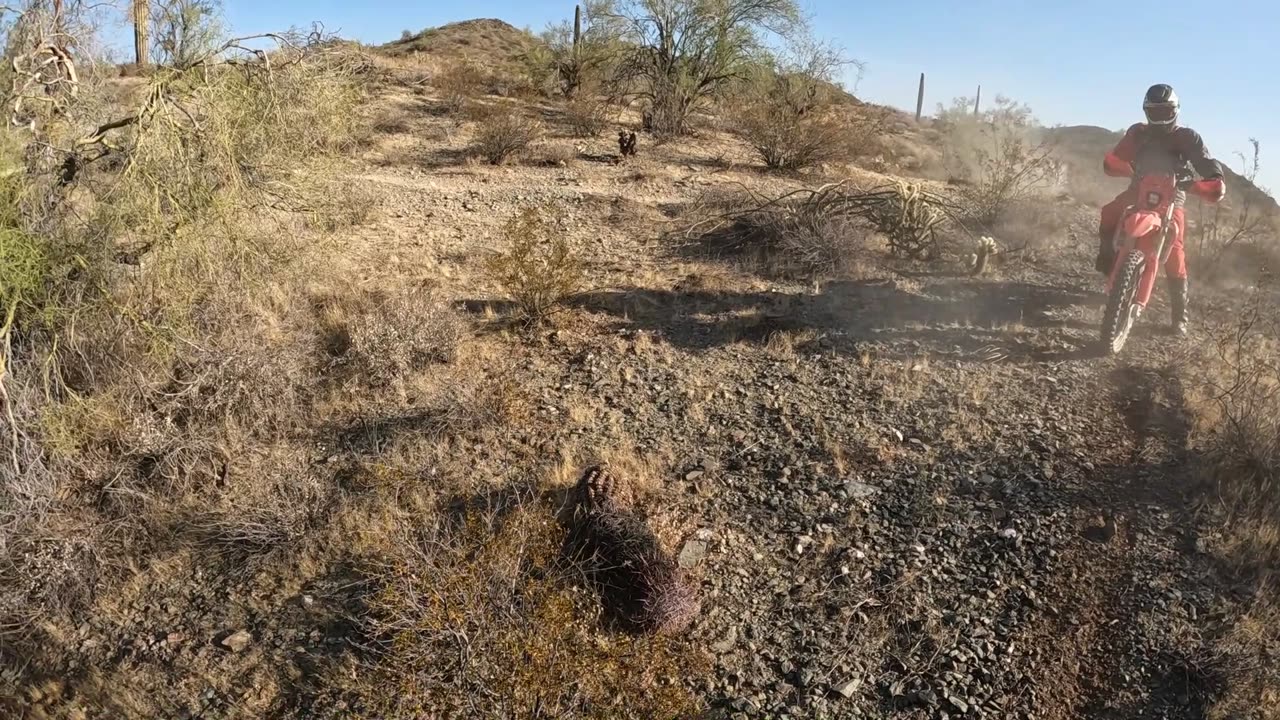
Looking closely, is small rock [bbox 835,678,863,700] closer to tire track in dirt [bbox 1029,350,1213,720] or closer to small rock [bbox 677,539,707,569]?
tire track in dirt [bbox 1029,350,1213,720]

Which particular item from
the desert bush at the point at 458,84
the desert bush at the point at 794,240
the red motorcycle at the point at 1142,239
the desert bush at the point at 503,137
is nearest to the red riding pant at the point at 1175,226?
the red motorcycle at the point at 1142,239

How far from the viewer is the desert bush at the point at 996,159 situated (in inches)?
379

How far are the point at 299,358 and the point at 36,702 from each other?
2.82m

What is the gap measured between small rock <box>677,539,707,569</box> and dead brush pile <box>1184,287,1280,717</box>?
2.43 m

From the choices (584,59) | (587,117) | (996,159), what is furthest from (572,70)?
(996,159)

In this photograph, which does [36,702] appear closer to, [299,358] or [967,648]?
[299,358]

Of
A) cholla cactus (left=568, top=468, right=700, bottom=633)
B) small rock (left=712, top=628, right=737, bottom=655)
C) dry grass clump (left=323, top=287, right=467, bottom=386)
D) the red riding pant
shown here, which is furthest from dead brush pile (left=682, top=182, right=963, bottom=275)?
small rock (left=712, top=628, right=737, bottom=655)

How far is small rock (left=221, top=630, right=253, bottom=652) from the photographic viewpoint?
13.2 feet

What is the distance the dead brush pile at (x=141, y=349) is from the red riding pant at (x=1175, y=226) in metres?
6.17

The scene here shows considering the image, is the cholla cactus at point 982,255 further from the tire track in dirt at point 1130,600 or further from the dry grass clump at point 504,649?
the dry grass clump at point 504,649

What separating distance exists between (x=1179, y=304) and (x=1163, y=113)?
5.38 feet

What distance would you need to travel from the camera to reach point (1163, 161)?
577 centimetres

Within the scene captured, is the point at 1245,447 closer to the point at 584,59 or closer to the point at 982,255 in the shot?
the point at 982,255

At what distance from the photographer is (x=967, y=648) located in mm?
3740
